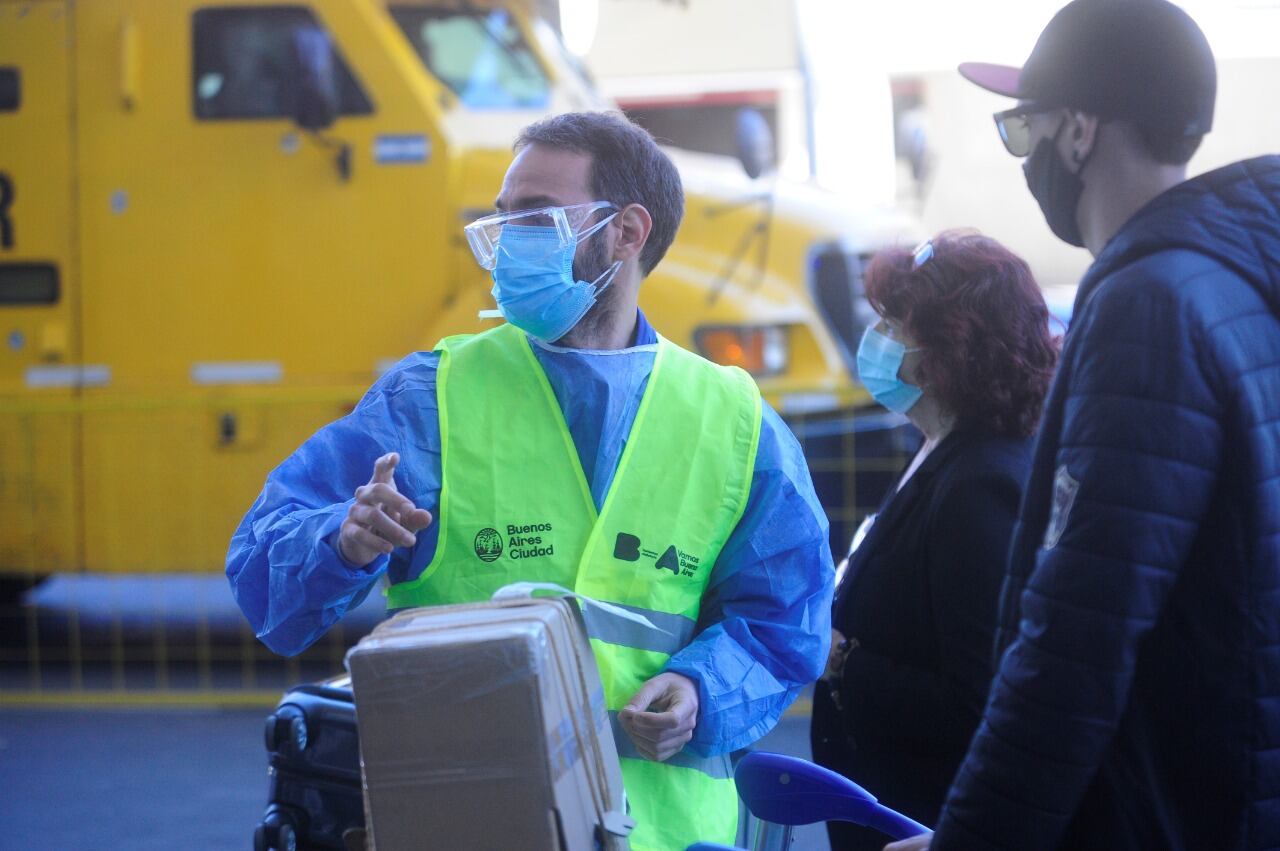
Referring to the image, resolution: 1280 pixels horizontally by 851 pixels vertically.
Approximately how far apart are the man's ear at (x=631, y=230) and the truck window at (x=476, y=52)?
4741 millimetres

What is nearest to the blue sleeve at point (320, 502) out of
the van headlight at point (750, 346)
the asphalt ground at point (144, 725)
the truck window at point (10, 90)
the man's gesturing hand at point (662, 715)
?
the man's gesturing hand at point (662, 715)

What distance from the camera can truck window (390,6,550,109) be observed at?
23.4 ft

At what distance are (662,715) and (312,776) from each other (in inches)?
33.8

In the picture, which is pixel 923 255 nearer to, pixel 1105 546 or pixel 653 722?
pixel 653 722

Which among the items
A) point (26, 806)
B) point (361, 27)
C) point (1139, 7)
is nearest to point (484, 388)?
point (1139, 7)

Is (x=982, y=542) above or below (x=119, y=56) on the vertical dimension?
below

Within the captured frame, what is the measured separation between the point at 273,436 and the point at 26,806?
6.65ft

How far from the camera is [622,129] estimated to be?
254 centimetres

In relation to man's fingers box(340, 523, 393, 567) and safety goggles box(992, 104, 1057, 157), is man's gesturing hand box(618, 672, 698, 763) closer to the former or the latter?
man's fingers box(340, 523, 393, 567)

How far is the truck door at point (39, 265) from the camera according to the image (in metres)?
7.05

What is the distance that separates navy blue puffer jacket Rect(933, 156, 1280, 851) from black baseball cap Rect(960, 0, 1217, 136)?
0.52 ft

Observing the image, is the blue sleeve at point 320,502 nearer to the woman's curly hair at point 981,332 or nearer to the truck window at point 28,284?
the woman's curly hair at point 981,332

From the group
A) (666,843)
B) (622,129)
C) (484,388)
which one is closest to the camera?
(666,843)

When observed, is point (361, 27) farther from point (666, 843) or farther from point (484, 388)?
point (666, 843)
